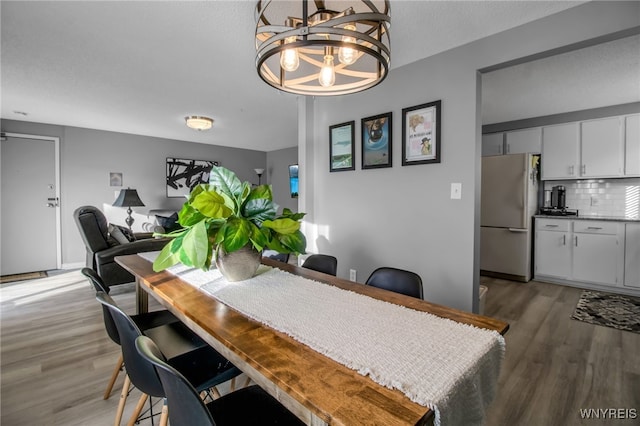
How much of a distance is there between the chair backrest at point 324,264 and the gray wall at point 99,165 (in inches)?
188

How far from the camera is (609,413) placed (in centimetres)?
154

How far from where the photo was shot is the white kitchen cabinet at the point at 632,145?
11.1 ft

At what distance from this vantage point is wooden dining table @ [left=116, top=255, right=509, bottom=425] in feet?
1.78

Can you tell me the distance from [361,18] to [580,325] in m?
3.16

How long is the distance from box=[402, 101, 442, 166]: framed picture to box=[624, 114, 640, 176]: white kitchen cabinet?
9.73ft

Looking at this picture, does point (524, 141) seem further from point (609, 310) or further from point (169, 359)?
point (169, 359)

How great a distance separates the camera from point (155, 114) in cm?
398

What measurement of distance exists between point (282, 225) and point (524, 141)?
4341mm

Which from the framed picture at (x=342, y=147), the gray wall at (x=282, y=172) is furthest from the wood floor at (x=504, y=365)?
the gray wall at (x=282, y=172)

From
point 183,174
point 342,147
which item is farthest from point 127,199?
point 342,147

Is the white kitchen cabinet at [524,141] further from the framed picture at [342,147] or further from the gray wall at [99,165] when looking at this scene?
the gray wall at [99,165]

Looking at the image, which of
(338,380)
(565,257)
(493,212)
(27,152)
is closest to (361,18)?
(338,380)

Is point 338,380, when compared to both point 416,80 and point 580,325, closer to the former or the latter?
point 416,80

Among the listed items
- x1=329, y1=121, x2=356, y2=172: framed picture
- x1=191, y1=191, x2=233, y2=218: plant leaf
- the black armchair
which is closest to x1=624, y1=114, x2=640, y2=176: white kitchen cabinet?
x1=329, y1=121, x2=356, y2=172: framed picture
